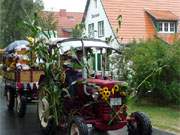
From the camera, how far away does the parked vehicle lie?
14828mm

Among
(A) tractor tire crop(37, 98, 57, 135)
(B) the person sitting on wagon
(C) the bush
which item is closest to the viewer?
(B) the person sitting on wagon

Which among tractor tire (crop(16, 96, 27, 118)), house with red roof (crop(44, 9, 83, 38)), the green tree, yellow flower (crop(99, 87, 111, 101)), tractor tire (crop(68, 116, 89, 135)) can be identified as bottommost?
tractor tire (crop(16, 96, 27, 118))

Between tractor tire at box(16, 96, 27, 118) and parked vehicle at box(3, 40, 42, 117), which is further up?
parked vehicle at box(3, 40, 42, 117)

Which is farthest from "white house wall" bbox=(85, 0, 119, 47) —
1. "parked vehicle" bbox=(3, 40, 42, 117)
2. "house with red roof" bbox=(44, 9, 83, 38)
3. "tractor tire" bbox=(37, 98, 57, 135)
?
"tractor tire" bbox=(37, 98, 57, 135)

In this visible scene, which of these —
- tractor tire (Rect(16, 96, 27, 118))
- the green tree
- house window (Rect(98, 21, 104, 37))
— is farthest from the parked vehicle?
house window (Rect(98, 21, 104, 37))

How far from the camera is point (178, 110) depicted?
Answer: 55.6 ft

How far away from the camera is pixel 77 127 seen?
9.27m

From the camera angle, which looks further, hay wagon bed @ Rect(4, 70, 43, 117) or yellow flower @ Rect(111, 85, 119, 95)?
hay wagon bed @ Rect(4, 70, 43, 117)

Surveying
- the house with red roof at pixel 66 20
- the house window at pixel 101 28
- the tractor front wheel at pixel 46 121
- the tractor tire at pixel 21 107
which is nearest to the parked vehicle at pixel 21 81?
the tractor tire at pixel 21 107

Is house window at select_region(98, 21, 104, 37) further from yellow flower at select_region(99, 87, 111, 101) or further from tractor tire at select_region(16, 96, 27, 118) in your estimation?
yellow flower at select_region(99, 87, 111, 101)

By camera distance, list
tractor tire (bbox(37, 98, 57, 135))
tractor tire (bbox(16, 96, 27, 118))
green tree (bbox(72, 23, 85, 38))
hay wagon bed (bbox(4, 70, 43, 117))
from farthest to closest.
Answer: hay wagon bed (bbox(4, 70, 43, 117)) < tractor tire (bbox(16, 96, 27, 118)) < green tree (bbox(72, 23, 85, 38)) < tractor tire (bbox(37, 98, 57, 135))

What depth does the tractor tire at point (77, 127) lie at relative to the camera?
9031 millimetres

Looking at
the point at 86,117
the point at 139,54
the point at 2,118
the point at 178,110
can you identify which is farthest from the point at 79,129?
the point at 139,54

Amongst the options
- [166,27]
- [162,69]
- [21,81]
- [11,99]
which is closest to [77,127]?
[21,81]
